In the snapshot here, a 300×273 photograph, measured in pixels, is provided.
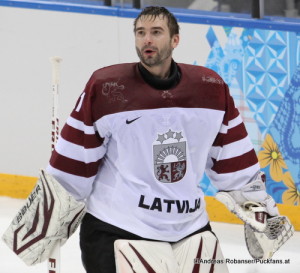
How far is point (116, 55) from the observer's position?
21.8ft

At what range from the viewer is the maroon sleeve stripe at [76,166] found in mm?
3895

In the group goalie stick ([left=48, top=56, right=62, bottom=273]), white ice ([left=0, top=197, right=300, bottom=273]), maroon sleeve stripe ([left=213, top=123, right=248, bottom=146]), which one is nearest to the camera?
maroon sleeve stripe ([left=213, top=123, right=248, bottom=146])

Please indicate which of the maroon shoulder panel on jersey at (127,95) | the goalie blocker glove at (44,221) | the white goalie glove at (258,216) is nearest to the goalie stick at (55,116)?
the goalie blocker glove at (44,221)

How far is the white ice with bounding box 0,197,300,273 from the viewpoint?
5793 millimetres

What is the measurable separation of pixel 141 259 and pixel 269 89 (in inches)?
103

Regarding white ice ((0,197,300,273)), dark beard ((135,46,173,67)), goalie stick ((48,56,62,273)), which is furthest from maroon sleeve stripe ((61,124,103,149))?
white ice ((0,197,300,273))

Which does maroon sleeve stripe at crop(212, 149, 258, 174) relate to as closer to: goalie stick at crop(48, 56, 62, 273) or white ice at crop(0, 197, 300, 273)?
goalie stick at crop(48, 56, 62, 273)

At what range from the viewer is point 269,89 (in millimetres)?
6270

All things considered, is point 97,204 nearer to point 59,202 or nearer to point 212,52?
point 59,202

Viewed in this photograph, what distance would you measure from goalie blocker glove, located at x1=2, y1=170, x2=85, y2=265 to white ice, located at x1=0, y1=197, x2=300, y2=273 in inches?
69.1

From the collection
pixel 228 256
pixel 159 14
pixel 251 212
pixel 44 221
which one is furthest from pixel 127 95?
pixel 228 256

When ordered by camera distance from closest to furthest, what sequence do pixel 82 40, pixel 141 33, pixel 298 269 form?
pixel 141 33 < pixel 298 269 < pixel 82 40

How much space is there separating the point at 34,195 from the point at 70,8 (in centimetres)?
296

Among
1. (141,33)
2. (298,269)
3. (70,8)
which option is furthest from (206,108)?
(70,8)
